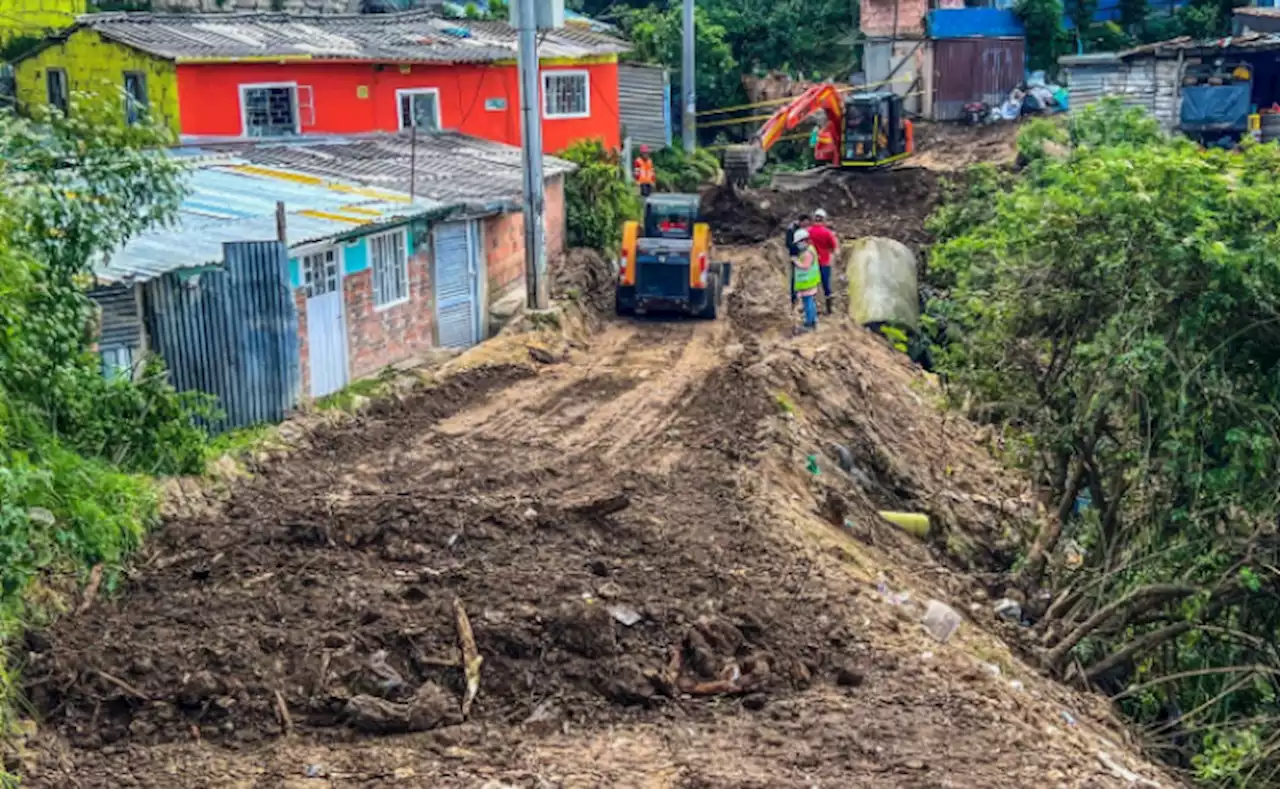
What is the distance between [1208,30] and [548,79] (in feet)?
70.1

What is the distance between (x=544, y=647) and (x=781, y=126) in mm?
25437

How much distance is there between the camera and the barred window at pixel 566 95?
33875 millimetres

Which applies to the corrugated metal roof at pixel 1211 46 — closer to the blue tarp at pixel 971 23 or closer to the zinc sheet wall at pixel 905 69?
the blue tarp at pixel 971 23

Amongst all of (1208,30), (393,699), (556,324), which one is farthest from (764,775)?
(1208,30)

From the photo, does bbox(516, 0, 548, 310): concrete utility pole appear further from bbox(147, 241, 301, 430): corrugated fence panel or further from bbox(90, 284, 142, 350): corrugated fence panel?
bbox(90, 284, 142, 350): corrugated fence panel

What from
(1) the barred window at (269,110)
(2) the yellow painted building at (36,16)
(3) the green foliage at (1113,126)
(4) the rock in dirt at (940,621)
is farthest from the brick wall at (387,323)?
(2) the yellow painted building at (36,16)

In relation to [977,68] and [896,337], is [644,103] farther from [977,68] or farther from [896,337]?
[896,337]

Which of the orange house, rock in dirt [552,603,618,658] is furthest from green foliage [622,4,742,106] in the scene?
rock in dirt [552,603,618,658]

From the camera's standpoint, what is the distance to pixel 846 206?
34.6 m

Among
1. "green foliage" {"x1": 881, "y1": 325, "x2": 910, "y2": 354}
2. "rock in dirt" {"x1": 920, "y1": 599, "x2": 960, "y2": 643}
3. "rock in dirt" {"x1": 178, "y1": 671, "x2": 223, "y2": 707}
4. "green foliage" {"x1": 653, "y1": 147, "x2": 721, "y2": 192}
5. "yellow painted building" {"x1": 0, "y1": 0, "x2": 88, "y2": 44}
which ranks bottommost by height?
"green foliage" {"x1": 881, "y1": 325, "x2": 910, "y2": 354}

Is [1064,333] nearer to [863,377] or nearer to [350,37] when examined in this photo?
[863,377]

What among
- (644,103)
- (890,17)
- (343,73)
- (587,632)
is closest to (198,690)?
(587,632)

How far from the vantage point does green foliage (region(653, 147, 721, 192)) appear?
36.7 metres

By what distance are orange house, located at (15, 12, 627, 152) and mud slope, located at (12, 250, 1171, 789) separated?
14.8 m
